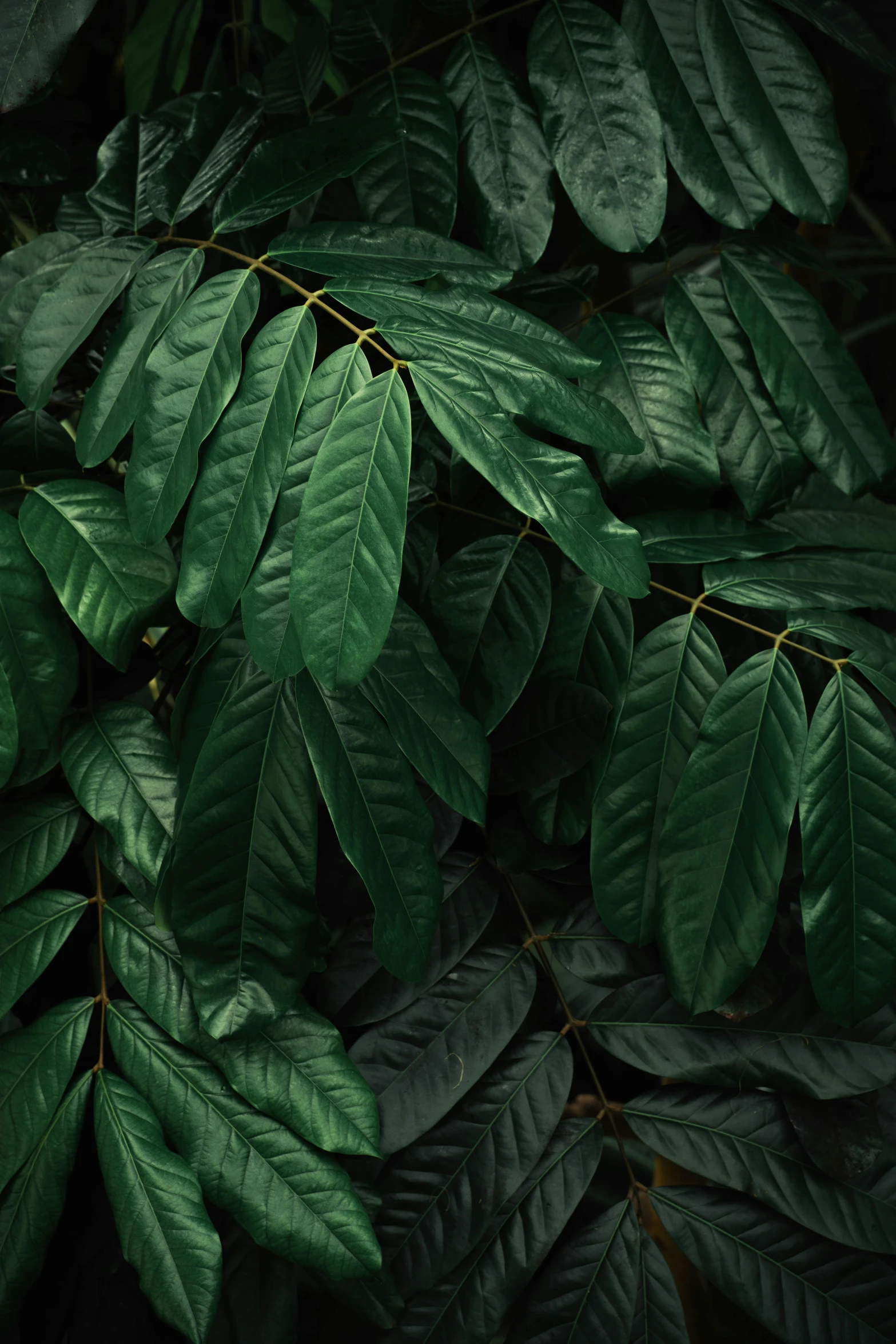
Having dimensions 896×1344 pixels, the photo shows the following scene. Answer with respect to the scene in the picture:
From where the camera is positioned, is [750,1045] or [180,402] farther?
[750,1045]

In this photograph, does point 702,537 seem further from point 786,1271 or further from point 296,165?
point 786,1271

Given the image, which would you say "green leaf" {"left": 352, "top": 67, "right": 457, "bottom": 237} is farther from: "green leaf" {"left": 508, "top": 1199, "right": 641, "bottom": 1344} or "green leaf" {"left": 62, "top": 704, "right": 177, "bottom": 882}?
"green leaf" {"left": 508, "top": 1199, "right": 641, "bottom": 1344}

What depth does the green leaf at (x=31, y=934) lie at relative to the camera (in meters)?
0.74

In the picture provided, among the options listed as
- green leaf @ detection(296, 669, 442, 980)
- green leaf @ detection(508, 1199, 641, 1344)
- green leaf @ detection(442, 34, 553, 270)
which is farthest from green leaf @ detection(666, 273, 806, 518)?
green leaf @ detection(508, 1199, 641, 1344)

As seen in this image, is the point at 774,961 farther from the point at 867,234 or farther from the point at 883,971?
the point at 867,234

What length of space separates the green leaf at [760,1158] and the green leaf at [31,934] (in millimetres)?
505

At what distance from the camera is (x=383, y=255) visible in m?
0.70

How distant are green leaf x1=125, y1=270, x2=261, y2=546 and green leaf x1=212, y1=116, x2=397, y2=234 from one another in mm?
91

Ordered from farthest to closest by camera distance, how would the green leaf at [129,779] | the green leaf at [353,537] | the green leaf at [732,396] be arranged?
1. the green leaf at [732,396]
2. the green leaf at [129,779]
3. the green leaf at [353,537]

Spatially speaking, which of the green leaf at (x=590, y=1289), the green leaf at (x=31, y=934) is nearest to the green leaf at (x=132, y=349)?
the green leaf at (x=31, y=934)

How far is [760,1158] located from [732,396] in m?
0.65

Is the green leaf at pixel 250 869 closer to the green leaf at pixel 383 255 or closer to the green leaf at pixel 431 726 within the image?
the green leaf at pixel 431 726

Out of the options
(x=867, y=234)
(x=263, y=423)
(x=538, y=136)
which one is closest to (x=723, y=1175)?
(x=263, y=423)

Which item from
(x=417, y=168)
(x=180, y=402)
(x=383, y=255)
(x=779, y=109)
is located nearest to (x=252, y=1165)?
(x=180, y=402)
